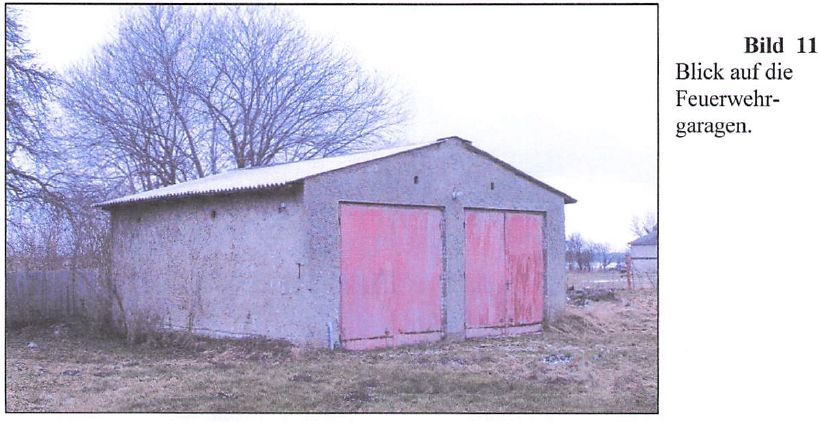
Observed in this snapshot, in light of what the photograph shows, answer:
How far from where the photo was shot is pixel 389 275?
14523 millimetres

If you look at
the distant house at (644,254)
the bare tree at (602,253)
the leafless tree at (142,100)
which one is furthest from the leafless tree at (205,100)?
the bare tree at (602,253)

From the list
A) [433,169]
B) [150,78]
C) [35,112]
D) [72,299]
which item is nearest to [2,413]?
[433,169]

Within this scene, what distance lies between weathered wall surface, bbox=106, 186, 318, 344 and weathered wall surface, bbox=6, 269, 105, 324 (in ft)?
7.72

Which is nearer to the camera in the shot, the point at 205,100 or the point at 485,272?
the point at 485,272

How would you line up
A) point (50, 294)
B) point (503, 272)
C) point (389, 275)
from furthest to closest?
point (50, 294) < point (503, 272) < point (389, 275)

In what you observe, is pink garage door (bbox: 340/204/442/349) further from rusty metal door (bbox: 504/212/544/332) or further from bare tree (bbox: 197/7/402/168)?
bare tree (bbox: 197/7/402/168)

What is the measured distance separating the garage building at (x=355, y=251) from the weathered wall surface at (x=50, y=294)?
2366 mm

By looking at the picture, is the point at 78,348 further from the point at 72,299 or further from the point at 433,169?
the point at 433,169

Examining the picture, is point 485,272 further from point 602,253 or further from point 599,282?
point 602,253

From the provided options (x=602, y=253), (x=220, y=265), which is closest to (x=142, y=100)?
(x=220, y=265)

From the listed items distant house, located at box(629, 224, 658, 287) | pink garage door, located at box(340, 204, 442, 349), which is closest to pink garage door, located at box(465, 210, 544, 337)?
pink garage door, located at box(340, 204, 442, 349)

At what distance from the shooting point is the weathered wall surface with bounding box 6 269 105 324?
63.4 feet

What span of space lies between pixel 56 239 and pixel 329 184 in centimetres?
962

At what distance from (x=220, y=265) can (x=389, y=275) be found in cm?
292
